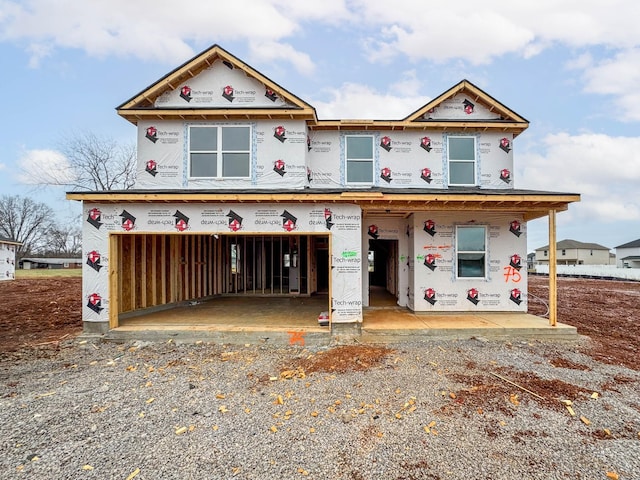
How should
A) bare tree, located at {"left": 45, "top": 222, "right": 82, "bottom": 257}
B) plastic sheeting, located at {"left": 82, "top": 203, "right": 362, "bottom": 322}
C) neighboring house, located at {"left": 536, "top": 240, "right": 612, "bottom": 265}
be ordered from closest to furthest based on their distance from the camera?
1. plastic sheeting, located at {"left": 82, "top": 203, "right": 362, "bottom": 322}
2. neighboring house, located at {"left": 536, "top": 240, "right": 612, "bottom": 265}
3. bare tree, located at {"left": 45, "top": 222, "right": 82, "bottom": 257}

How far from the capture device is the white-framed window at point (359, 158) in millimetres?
9383

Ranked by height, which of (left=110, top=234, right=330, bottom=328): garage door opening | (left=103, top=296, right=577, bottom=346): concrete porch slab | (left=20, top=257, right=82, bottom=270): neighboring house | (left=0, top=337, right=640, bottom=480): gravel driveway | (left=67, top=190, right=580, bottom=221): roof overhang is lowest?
(left=20, top=257, right=82, bottom=270): neighboring house

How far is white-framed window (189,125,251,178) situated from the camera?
846 cm

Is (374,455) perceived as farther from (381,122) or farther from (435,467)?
(381,122)

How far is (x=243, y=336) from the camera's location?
271 inches

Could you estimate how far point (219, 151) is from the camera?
8.48 metres

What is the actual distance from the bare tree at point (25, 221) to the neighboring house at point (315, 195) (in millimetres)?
56118

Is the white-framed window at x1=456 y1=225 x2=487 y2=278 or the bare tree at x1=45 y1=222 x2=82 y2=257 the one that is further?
the bare tree at x1=45 y1=222 x2=82 y2=257

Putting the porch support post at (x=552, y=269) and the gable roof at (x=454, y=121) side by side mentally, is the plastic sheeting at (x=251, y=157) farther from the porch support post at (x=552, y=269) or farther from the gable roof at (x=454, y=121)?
the porch support post at (x=552, y=269)

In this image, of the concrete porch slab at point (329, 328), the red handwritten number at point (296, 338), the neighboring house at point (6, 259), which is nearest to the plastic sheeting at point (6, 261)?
the neighboring house at point (6, 259)

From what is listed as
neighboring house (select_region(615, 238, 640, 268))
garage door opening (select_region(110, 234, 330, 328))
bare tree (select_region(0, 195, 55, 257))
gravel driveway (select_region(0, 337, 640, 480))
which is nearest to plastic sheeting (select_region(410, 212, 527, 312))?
gravel driveway (select_region(0, 337, 640, 480))

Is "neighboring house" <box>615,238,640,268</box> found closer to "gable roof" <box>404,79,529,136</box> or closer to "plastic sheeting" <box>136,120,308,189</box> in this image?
"gable roof" <box>404,79,529,136</box>

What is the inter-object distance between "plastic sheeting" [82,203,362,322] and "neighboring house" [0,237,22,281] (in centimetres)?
2171

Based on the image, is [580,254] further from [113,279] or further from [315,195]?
[113,279]
